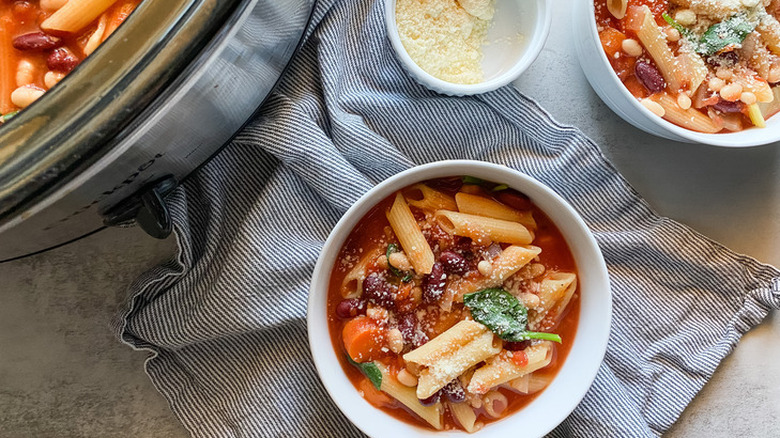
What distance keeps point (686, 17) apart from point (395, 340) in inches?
32.9

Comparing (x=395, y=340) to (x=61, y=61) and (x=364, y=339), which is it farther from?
(x=61, y=61)

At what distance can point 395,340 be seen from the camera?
1227mm

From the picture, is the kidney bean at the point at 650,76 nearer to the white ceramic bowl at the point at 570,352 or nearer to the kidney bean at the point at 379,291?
the white ceramic bowl at the point at 570,352

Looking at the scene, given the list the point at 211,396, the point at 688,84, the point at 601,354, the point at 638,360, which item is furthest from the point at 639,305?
the point at 211,396

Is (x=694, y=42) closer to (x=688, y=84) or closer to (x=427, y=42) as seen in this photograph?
(x=688, y=84)

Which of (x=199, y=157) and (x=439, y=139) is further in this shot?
(x=439, y=139)

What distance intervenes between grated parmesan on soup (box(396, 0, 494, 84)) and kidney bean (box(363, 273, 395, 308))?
425 millimetres

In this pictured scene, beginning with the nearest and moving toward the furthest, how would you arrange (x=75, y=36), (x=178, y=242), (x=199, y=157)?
(x=75, y=36), (x=199, y=157), (x=178, y=242)

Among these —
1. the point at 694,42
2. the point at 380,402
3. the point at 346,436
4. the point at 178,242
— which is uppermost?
the point at 694,42

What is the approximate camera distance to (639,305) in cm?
148

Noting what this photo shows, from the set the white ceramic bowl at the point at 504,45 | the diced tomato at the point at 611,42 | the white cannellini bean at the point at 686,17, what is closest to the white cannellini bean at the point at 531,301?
the white ceramic bowl at the point at 504,45

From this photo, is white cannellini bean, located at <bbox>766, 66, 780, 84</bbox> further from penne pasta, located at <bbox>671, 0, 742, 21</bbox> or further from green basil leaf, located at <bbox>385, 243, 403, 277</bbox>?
green basil leaf, located at <bbox>385, 243, 403, 277</bbox>

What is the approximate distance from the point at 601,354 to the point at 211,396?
76cm

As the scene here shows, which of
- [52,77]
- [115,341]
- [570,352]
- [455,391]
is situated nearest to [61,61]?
[52,77]
